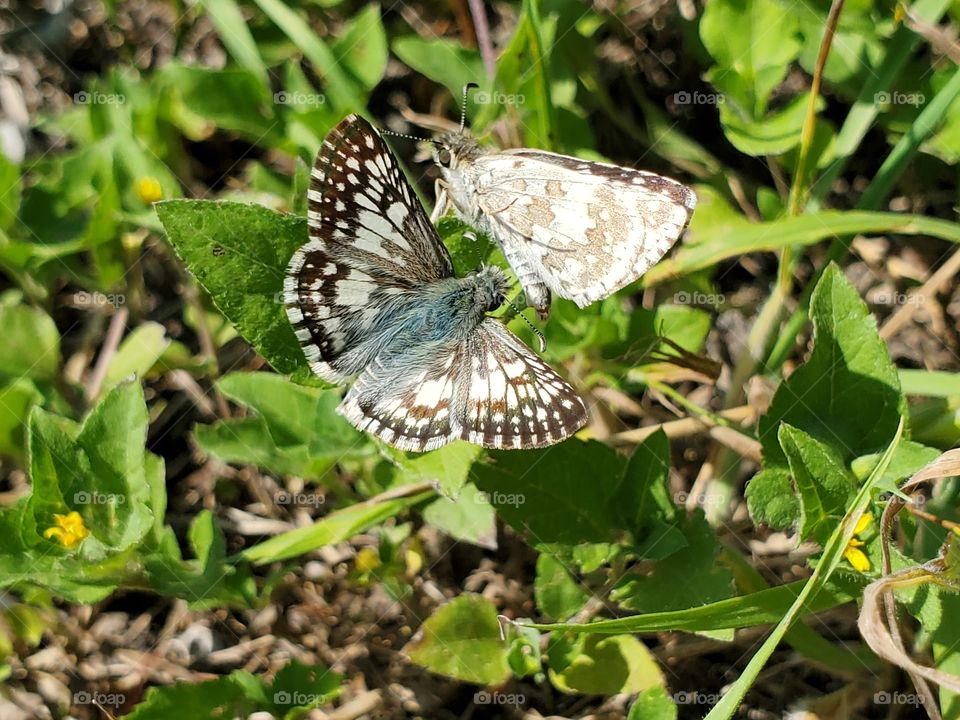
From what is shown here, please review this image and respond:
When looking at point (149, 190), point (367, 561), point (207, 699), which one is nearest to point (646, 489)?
point (367, 561)

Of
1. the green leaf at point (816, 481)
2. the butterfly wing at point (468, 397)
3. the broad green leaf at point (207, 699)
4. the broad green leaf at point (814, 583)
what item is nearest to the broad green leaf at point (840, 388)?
the green leaf at point (816, 481)

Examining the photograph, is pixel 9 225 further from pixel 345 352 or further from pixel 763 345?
pixel 763 345

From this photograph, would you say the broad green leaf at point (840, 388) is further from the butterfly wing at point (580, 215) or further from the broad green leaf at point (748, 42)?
the broad green leaf at point (748, 42)

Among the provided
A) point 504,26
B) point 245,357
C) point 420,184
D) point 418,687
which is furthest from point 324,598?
point 504,26

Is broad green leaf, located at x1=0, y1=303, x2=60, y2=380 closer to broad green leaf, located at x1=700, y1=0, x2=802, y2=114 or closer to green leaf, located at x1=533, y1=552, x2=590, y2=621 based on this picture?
green leaf, located at x1=533, y1=552, x2=590, y2=621

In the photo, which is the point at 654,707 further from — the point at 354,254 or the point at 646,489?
the point at 354,254
